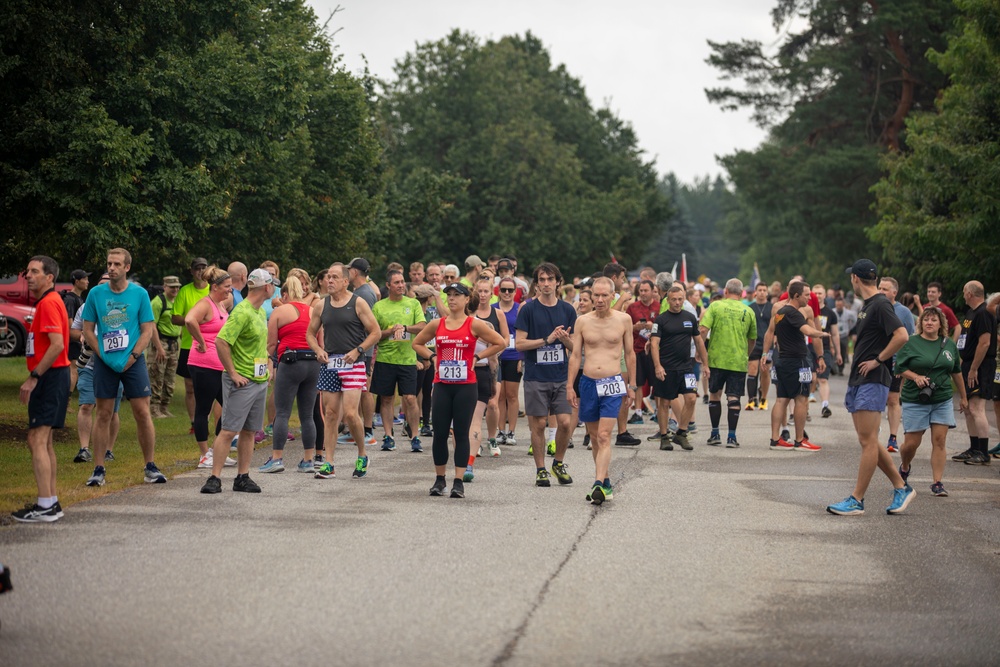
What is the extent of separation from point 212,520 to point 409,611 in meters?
3.31

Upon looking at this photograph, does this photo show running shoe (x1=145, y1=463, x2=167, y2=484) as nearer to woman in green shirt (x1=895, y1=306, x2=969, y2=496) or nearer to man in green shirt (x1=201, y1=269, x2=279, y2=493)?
man in green shirt (x1=201, y1=269, x2=279, y2=493)

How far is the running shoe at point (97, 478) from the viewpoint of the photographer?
37.8ft

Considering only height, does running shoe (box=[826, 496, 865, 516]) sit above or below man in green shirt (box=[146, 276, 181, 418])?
below

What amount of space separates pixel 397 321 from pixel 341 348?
240cm

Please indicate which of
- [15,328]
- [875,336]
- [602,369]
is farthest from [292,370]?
[15,328]

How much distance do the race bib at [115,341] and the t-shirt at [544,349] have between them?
3803 mm

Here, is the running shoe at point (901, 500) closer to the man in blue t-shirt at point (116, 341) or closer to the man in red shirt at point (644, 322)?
the man in red shirt at point (644, 322)

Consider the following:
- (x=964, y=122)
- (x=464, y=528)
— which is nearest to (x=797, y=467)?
(x=464, y=528)

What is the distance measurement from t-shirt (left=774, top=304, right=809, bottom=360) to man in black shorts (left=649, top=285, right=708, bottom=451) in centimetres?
112

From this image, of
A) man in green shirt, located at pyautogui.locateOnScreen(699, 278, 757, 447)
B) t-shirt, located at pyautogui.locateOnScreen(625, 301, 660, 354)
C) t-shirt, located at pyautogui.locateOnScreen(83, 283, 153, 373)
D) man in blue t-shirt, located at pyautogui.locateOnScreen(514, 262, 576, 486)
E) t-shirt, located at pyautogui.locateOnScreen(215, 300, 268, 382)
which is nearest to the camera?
t-shirt, located at pyautogui.locateOnScreen(83, 283, 153, 373)

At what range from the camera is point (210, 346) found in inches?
515

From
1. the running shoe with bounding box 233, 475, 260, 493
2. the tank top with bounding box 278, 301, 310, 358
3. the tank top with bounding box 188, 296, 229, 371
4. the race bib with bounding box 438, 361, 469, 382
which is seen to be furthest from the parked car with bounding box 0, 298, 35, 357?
the race bib with bounding box 438, 361, 469, 382

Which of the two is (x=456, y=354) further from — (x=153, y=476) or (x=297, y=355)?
(x=153, y=476)

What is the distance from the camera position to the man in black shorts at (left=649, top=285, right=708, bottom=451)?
1616 cm
